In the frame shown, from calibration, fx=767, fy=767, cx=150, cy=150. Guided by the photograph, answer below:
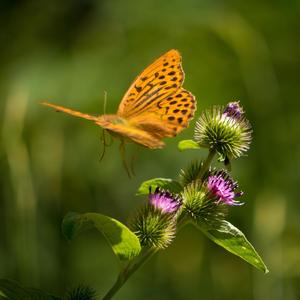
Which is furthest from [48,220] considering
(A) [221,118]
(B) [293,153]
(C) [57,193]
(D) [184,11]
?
(A) [221,118]

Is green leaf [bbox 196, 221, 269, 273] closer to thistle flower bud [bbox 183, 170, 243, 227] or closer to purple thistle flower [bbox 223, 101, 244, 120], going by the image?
thistle flower bud [bbox 183, 170, 243, 227]

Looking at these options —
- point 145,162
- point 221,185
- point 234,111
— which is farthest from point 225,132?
point 145,162

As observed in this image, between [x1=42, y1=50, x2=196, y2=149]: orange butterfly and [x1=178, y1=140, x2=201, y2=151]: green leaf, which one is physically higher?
[x1=42, y1=50, x2=196, y2=149]: orange butterfly

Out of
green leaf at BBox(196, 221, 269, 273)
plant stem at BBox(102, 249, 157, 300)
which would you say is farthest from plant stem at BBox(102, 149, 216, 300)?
green leaf at BBox(196, 221, 269, 273)

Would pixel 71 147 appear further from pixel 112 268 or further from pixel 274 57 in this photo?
pixel 274 57

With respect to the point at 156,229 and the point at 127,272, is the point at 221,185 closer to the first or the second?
the point at 156,229

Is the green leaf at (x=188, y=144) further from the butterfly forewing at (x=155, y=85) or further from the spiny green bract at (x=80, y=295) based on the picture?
the spiny green bract at (x=80, y=295)
